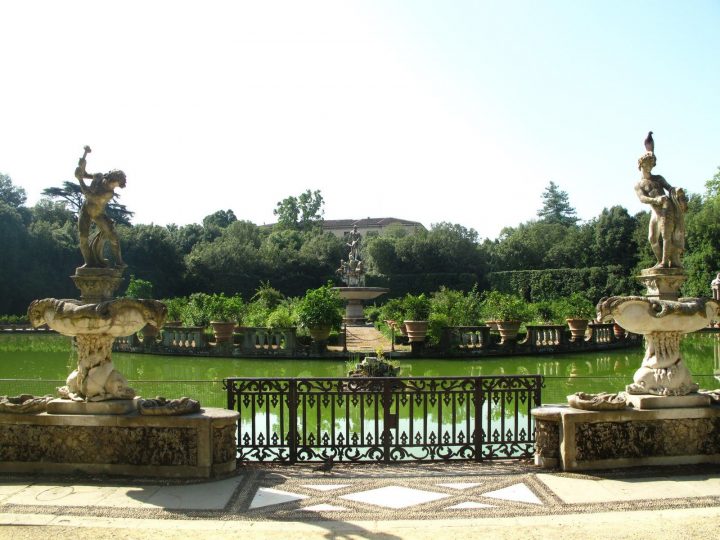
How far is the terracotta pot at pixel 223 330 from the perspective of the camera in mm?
19000

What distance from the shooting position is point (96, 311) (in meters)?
5.60

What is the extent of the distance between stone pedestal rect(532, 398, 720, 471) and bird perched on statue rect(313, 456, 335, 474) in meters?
2.02

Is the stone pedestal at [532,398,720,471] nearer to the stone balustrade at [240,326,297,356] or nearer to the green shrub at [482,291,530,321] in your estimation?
the stone balustrade at [240,326,297,356]

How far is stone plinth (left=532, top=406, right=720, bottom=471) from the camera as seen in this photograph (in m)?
5.90

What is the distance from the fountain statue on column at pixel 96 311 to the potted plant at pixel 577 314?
1717 cm

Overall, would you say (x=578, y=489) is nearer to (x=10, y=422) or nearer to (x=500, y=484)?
(x=500, y=484)

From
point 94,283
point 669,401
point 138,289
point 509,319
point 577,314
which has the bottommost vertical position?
point 669,401

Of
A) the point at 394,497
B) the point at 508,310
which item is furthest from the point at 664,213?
the point at 508,310

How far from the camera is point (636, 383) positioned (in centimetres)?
630

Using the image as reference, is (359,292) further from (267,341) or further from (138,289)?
(138,289)

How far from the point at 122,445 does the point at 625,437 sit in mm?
4676

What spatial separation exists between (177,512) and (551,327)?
56.3ft

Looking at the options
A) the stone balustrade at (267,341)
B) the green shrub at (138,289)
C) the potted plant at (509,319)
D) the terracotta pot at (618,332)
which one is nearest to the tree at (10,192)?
the green shrub at (138,289)

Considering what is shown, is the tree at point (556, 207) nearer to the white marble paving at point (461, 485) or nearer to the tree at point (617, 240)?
the tree at point (617, 240)
